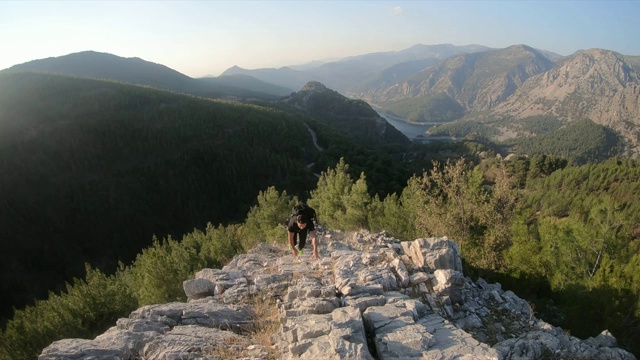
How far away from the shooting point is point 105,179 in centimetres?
8431

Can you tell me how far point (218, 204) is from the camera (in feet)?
274

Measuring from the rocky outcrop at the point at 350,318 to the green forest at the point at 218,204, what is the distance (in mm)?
7016

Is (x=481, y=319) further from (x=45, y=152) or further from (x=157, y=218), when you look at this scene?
(x=45, y=152)

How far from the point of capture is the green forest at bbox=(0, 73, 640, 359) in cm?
2189

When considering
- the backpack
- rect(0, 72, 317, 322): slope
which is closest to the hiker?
the backpack

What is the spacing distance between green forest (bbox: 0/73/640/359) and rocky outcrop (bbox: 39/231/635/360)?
7.02 meters

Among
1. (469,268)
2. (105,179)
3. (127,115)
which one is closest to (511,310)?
(469,268)

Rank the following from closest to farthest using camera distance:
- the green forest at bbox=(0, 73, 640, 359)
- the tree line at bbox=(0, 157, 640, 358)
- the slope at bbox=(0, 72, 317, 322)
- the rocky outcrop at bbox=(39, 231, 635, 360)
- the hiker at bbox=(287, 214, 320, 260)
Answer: the rocky outcrop at bbox=(39, 231, 635, 360) < the hiker at bbox=(287, 214, 320, 260) < the tree line at bbox=(0, 157, 640, 358) < the green forest at bbox=(0, 73, 640, 359) < the slope at bbox=(0, 72, 317, 322)

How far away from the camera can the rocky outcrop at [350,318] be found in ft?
30.6

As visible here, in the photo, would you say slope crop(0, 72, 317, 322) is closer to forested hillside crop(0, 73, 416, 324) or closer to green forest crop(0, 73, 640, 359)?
forested hillside crop(0, 73, 416, 324)

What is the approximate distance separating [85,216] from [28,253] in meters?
11.4

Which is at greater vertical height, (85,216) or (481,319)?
(481,319)

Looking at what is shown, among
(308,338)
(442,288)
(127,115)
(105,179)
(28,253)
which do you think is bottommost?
(28,253)

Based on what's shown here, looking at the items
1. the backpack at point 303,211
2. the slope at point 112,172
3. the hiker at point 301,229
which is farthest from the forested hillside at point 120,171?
the backpack at point 303,211
